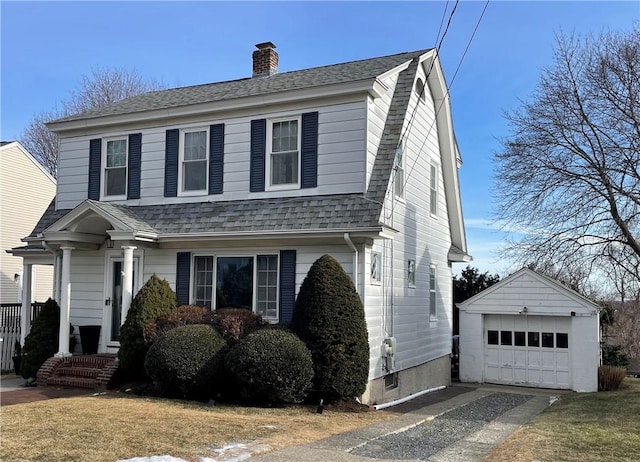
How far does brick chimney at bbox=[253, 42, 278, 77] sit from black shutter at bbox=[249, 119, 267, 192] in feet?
14.0

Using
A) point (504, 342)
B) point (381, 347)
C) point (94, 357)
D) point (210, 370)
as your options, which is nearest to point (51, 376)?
point (94, 357)

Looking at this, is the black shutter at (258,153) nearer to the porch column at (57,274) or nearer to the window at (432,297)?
the porch column at (57,274)

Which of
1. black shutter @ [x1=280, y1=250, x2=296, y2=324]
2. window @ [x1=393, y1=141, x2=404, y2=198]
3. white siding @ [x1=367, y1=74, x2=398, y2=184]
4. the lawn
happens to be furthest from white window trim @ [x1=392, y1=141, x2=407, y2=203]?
the lawn

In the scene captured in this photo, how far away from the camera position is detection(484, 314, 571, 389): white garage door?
61.6ft

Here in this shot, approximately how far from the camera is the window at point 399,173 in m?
14.1

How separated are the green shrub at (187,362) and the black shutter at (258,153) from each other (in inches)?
147

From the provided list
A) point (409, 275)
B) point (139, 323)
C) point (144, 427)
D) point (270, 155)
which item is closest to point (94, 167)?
point (270, 155)

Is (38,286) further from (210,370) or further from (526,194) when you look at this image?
(526,194)

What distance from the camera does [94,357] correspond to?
45.1 ft

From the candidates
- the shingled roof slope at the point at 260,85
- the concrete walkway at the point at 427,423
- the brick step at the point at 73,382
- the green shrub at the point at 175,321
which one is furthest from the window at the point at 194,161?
the concrete walkway at the point at 427,423

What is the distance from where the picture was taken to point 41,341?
46.6 ft

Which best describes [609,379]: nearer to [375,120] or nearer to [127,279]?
[375,120]

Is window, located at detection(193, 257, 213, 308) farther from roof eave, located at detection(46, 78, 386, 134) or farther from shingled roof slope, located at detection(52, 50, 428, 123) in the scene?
shingled roof slope, located at detection(52, 50, 428, 123)

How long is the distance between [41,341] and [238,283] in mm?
4997
